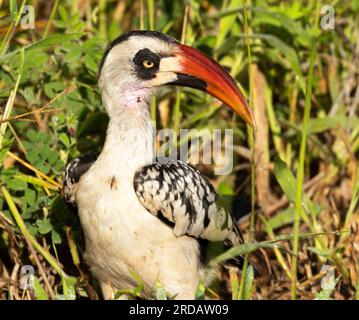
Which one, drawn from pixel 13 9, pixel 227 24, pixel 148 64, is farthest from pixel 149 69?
pixel 227 24

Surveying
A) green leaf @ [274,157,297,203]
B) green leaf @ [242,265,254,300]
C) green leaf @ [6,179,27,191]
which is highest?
green leaf @ [274,157,297,203]

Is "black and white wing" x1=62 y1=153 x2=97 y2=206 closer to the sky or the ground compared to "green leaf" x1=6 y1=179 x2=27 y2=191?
closer to the sky

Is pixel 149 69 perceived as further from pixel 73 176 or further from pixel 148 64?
pixel 73 176

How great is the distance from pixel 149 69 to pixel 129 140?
283mm

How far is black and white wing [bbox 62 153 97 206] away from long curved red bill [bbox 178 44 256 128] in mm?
539

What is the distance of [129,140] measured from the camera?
356 centimetres

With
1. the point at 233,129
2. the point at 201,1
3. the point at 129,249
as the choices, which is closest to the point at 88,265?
the point at 129,249

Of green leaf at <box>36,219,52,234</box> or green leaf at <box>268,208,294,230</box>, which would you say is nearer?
green leaf at <box>36,219,52,234</box>

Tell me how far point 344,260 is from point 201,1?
4.93 ft

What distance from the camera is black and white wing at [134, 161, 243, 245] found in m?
3.50

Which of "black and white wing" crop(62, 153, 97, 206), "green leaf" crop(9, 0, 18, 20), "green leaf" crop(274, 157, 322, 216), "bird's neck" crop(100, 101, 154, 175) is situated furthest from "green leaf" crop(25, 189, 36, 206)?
"green leaf" crop(274, 157, 322, 216)

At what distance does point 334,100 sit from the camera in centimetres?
498

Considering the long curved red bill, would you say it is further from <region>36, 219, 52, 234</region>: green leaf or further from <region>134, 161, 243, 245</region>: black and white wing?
<region>36, 219, 52, 234</region>: green leaf

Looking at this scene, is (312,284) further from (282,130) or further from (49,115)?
(49,115)
